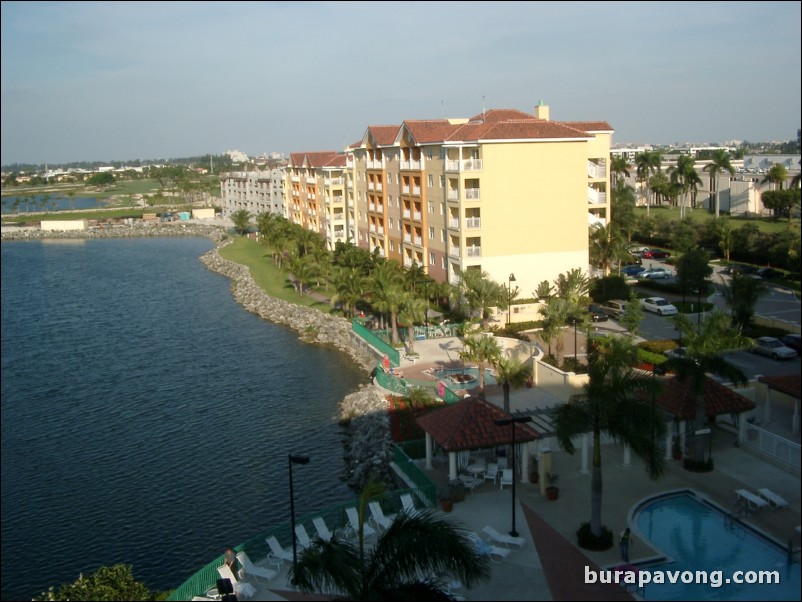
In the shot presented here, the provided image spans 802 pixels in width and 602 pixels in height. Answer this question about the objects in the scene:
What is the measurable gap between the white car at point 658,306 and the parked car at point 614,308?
4.13 ft

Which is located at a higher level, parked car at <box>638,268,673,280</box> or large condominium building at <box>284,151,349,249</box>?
large condominium building at <box>284,151,349,249</box>

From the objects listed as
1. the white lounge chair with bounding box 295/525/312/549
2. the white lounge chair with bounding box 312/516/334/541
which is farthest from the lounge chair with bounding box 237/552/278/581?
the white lounge chair with bounding box 312/516/334/541

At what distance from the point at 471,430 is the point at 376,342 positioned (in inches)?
722

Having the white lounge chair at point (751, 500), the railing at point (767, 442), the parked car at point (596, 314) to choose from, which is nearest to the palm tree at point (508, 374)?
the railing at point (767, 442)

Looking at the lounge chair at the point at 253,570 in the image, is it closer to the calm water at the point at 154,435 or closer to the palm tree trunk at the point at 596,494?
the calm water at the point at 154,435

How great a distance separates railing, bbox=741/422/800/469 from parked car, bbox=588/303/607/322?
17885 millimetres

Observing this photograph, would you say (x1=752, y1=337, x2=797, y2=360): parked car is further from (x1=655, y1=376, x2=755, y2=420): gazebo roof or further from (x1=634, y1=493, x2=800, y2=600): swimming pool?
(x1=634, y1=493, x2=800, y2=600): swimming pool

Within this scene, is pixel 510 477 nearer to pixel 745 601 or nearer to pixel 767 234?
pixel 745 601

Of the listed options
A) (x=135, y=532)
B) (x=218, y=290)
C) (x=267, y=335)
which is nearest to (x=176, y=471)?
(x=135, y=532)

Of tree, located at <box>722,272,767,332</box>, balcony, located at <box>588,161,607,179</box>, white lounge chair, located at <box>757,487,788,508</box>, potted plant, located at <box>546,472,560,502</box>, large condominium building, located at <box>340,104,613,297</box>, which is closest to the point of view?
white lounge chair, located at <box>757,487,788,508</box>

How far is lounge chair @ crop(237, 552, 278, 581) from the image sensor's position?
17.1 meters

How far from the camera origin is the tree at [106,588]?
16.1 meters

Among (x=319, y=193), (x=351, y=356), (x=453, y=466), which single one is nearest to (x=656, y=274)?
(x=351, y=356)

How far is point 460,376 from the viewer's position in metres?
31.0
